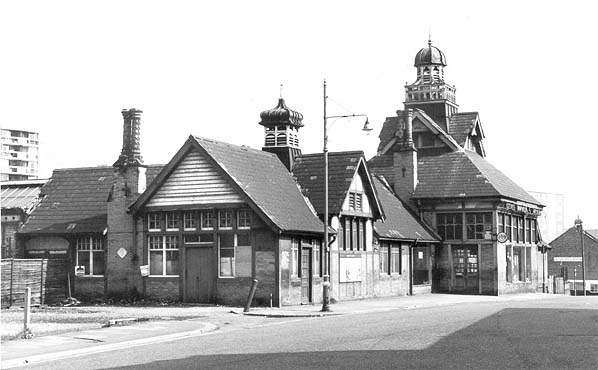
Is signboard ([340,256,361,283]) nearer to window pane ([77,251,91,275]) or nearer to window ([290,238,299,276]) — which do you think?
window ([290,238,299,276])

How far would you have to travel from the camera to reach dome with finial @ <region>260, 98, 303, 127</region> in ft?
146

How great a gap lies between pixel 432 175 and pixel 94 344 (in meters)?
40.2

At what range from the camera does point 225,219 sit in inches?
1406

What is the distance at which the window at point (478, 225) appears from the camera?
5450 centimetres

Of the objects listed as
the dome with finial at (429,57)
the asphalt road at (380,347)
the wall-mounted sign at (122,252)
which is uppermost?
the dome with finial at (429,57)

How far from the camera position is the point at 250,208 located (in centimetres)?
3503

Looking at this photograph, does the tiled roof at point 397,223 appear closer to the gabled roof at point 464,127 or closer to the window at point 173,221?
the gabled roof at point 464,127

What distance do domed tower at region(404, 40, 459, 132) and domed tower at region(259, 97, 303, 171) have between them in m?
22.2

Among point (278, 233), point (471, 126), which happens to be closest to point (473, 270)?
point (471, 126)

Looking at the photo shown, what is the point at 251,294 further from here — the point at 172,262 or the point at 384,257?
the point at 384,257

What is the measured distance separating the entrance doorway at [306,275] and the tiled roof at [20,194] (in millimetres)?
24276

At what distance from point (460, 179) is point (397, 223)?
8653 millimetres

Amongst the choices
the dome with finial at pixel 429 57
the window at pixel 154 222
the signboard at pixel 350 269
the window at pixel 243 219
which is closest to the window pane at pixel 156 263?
the window at pixel 154 222

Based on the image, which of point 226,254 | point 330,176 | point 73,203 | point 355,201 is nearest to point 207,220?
point 226,254
